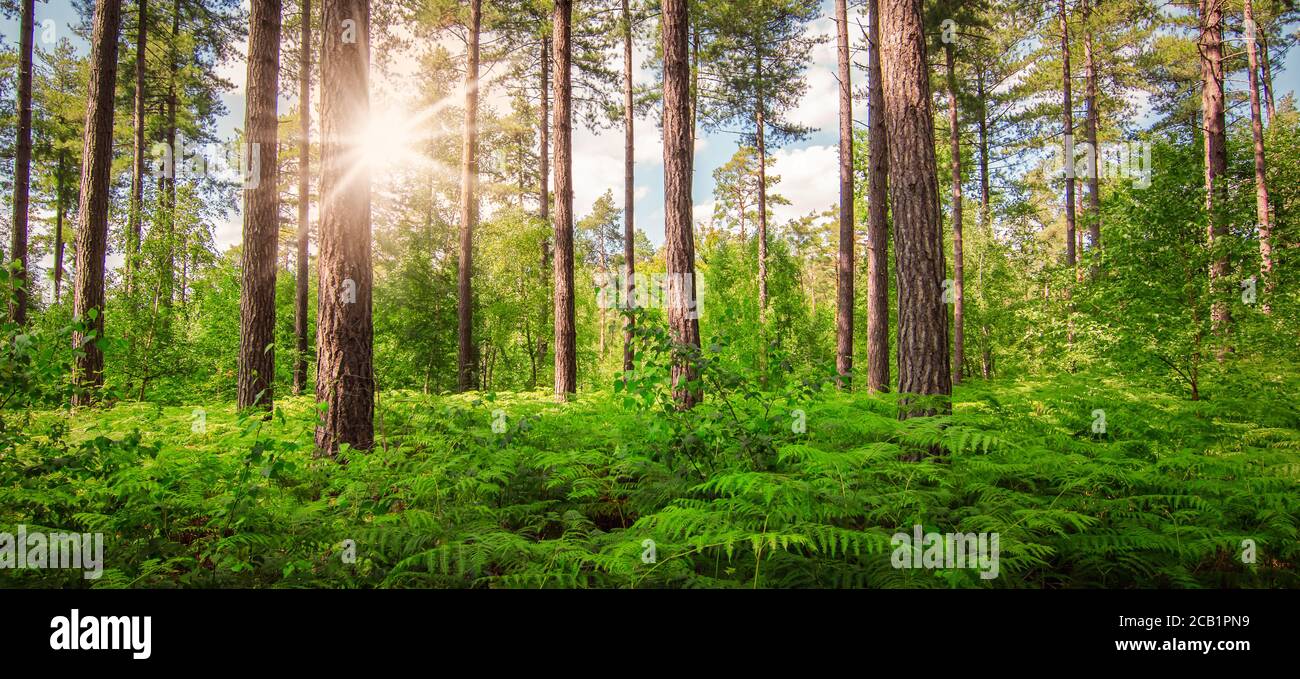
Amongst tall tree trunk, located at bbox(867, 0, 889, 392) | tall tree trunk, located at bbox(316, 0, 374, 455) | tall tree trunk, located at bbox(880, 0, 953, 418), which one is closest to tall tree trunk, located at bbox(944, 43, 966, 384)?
tall tree trunk, located at bbox(867, 0, 889, 392)

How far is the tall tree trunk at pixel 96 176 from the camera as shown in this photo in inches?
325

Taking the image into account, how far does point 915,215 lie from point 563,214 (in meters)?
7.39

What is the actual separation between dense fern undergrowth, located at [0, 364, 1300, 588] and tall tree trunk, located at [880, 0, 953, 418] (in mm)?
773

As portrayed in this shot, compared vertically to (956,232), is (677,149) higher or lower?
lower

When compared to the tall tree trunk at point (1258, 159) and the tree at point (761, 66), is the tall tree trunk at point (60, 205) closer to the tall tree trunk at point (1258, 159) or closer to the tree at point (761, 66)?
the tree at point (761, 66)

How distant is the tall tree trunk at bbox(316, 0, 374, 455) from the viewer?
5.35 meters

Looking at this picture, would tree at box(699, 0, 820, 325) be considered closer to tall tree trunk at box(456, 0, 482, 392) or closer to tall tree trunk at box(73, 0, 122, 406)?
tall tree trunk at box(456, 0, 482, 392)

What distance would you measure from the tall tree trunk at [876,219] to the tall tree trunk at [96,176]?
14.7 metres

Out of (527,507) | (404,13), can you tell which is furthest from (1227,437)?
(404,13)

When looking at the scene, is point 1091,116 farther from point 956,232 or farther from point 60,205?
point 60,205

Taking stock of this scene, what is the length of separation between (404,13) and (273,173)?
7.79 meters

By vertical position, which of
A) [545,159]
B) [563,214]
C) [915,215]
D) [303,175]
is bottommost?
[915,215]

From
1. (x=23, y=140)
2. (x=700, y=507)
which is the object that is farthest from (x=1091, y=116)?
(x=23, y=140)

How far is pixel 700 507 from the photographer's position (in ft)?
10.6
